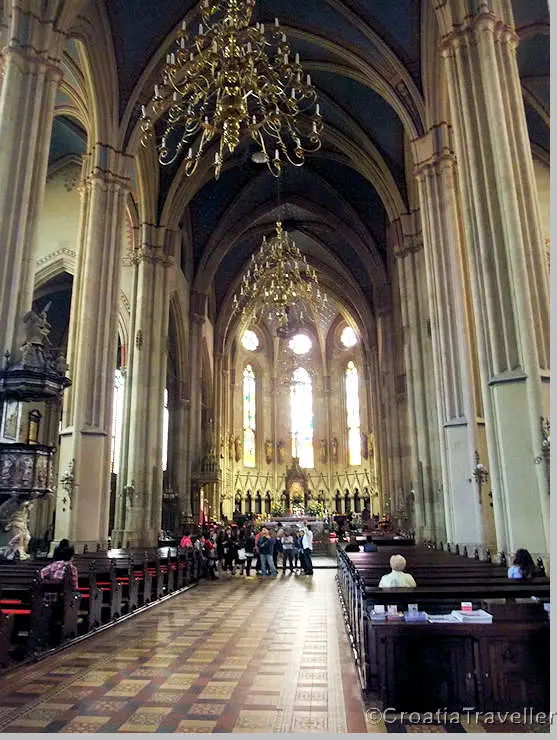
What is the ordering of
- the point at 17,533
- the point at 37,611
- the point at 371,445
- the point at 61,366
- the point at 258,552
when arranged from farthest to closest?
the point at 371,445, the point at 258,552, the point at 61,366, the point at 17,533, the point at 37,611

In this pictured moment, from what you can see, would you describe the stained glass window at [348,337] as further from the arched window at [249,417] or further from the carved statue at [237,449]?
the carved statue at [237,449]

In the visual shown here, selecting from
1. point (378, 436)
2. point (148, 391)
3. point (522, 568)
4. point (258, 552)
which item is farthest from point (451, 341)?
point (378, 436)

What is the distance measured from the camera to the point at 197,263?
86.6ft

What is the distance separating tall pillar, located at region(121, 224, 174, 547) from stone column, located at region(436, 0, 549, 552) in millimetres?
11485

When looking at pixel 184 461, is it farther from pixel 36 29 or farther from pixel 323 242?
pixel 36 29

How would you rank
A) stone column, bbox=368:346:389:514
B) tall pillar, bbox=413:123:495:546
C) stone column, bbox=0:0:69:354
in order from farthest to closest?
stone column, bbox=368:346:389:514, tall pillar, bbox=413:123:495:546, stone column, bbox=0:0:69:354

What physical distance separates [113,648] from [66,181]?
19.6m

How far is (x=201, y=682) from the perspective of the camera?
4.82 m

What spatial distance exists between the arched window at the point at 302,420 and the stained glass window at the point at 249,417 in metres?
2.80

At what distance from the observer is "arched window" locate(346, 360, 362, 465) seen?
3788 cm

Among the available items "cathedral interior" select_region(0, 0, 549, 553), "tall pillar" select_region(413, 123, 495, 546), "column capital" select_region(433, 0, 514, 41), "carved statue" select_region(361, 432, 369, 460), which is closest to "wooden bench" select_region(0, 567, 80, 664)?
"cathedral interior" select_region(0, 0, 549, 553)

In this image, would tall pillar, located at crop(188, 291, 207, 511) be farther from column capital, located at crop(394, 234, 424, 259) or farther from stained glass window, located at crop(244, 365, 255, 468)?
stained glass window, located at crop(244, 365, 255, 468)

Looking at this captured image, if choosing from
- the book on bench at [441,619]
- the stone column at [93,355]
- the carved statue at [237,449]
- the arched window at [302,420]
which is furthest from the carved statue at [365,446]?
the book on bench at [441,619]

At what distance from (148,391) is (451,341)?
10032 millimetres
